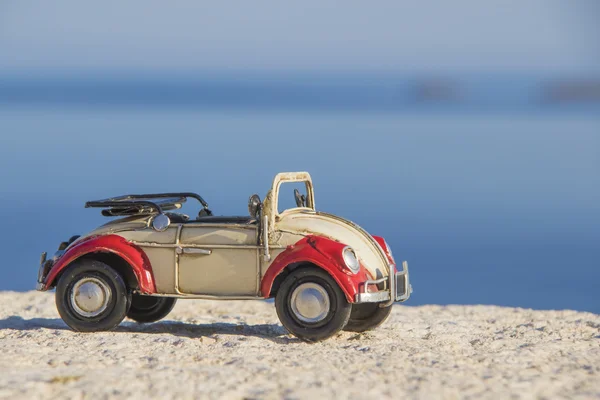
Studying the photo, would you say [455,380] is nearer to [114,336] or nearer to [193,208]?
[114,336]

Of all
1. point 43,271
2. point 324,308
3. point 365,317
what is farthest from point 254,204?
point 43,271

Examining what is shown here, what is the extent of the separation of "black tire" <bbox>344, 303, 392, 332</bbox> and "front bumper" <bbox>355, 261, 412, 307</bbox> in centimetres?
35

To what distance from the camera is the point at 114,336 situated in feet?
29.7

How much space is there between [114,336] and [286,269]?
1.67 metres

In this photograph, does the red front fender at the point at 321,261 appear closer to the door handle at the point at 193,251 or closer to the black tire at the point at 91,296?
the door handle at the point at 193,251

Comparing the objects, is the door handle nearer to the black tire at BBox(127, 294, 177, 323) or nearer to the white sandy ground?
the white sandy ground

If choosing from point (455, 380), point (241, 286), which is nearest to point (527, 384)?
point (455, 380)

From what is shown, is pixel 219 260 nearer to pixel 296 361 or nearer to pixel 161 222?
pixel 161 222

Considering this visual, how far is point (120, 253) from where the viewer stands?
→ 9211mm

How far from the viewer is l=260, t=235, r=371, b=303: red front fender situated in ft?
28.5

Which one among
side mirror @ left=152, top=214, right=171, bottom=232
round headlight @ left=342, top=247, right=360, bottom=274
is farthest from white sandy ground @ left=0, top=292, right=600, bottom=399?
side mirror @ left=152, top=214, right=171, bottom=232

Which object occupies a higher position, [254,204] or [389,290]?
[254,204]

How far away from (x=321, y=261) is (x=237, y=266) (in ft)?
2.68

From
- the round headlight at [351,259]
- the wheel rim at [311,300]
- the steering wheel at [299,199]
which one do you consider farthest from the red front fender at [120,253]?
the round headlight at [351,259]
